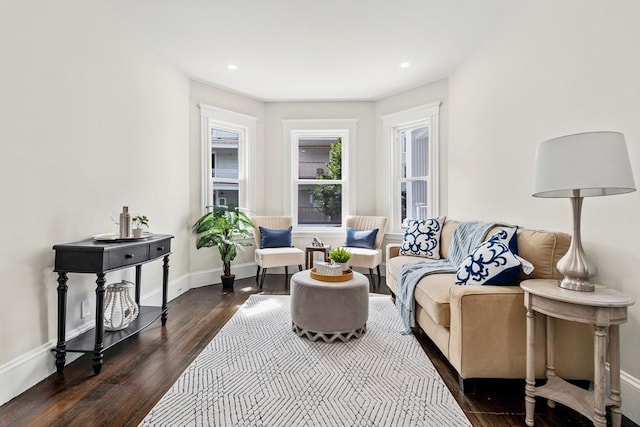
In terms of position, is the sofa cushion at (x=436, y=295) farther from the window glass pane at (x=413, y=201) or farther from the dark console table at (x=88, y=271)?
the dark console table at (x=88, y=271)

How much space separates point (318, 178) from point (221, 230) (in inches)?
69.8

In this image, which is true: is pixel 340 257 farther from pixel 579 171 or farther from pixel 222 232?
pixel 222 232

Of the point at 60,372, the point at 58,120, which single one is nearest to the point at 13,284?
the point at 60,372

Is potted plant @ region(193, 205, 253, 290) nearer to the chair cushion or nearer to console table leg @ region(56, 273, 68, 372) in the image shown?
the chair cushion

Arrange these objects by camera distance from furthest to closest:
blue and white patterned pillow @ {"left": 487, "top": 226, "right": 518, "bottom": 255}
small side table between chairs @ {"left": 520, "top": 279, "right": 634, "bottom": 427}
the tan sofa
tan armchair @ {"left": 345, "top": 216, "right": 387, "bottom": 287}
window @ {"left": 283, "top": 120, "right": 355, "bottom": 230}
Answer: window @ {"left": 283, "top": 120, "right": 355, "bottom": 230} < tan armchair @ {"left": 345, "top": 216, "right": 387, "bottom": 287} < blue and white patterned pillow @ {"left": 487, "top": 226, "right": 518, "bottom": 255} < the tan sofa < small side table between chairs @ {"left": 520, "top": 279, "right": 634, "bottom": 427}

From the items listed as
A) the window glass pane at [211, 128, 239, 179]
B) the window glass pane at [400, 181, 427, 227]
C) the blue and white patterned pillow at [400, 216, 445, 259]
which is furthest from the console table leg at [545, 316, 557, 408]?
the window glass pane at [211, 128, 239, 179]

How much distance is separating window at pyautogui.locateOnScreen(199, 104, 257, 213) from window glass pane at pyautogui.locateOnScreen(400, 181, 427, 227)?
7.44 ft

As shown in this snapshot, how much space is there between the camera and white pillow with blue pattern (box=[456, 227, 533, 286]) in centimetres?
194

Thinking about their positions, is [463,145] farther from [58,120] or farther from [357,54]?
[58,120]

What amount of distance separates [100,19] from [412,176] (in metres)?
3.87

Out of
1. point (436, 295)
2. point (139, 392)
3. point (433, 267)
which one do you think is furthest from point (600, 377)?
point (139, 392)

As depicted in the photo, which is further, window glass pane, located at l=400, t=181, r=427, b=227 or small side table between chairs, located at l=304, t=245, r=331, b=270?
window glass pane, located at l=400, t=181, r=427, b=227

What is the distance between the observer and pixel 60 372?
2.08 metres

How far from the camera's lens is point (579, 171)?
148cm
